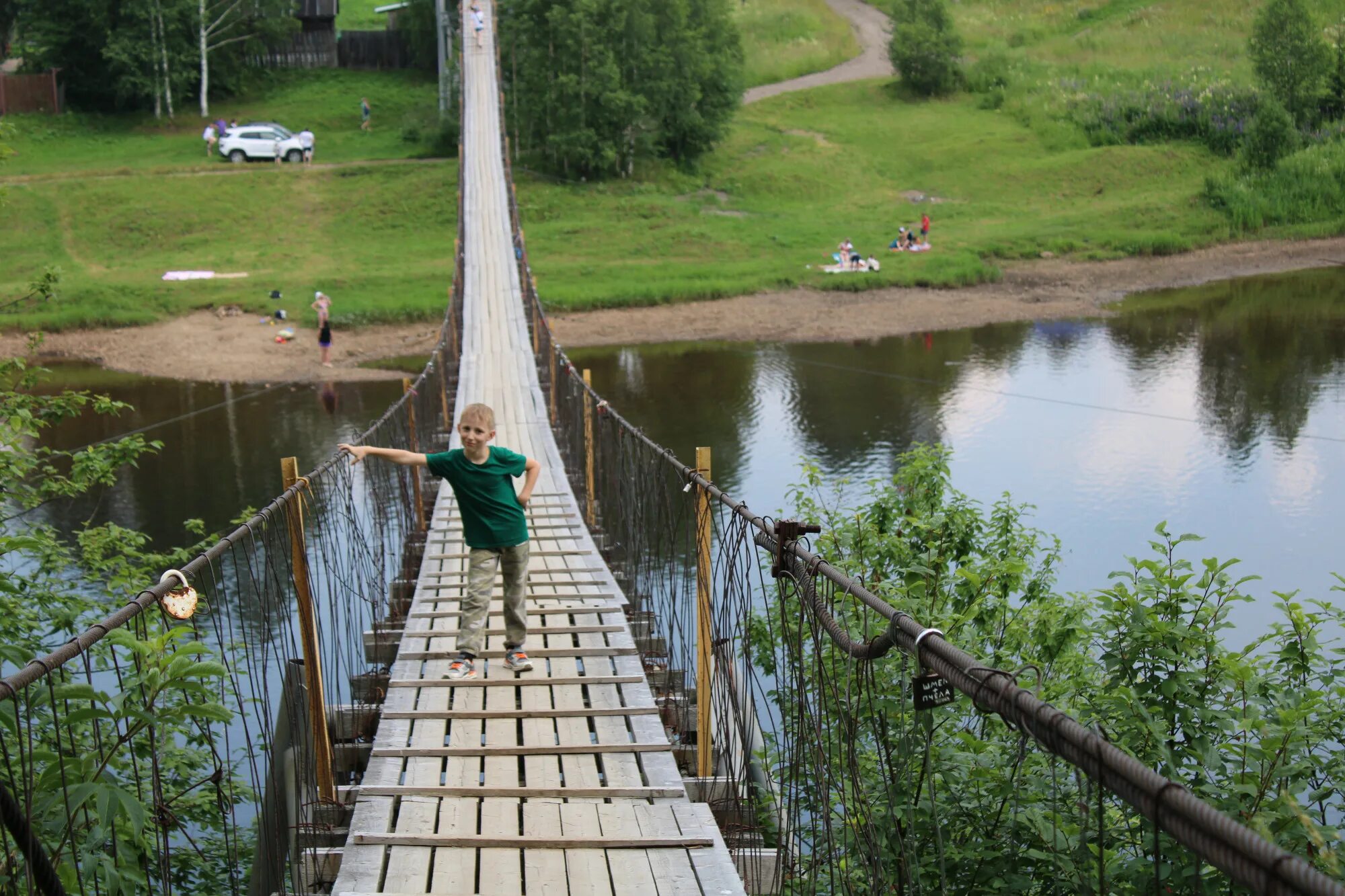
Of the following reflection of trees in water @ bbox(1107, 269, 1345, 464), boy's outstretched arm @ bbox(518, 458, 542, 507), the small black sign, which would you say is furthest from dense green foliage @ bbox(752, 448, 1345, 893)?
reflection of trees in water @ bbox(1107, 269, 1345, 464)

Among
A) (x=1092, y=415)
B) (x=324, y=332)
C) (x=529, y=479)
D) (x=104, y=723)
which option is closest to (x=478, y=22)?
(x=324, y=332)

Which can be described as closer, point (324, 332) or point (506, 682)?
point (506, 682)

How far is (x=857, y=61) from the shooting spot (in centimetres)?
3862

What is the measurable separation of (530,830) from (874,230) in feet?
72.7

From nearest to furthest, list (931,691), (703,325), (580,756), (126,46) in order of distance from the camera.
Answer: (931,691) → (580,756) → (703,325) → (126,46)

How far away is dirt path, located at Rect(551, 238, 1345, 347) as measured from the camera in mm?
19844

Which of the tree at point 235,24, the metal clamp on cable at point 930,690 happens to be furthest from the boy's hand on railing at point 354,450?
the tree at point 235,24

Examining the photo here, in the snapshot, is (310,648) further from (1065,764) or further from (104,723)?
(1065,764)

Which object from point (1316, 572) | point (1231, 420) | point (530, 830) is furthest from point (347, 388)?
point (530, 830)

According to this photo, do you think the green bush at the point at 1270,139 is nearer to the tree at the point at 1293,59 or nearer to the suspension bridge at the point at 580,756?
the tree at the point at 1293,59

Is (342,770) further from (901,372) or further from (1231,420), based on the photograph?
(901,372)

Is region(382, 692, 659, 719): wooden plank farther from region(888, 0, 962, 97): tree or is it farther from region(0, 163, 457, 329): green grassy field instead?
region(888, 0, 962, 97): tree

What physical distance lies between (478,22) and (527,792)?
2685 cm

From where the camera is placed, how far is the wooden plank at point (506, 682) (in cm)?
450
